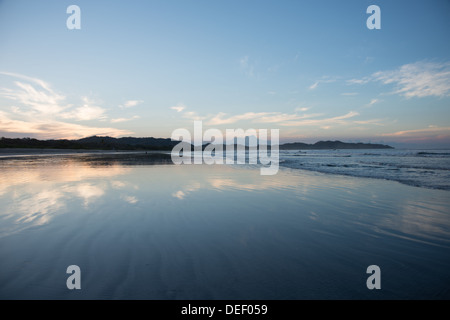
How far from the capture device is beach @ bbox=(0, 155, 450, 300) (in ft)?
9.43

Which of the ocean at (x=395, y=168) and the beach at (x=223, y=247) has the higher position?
the ocean at (x=395, y=168)

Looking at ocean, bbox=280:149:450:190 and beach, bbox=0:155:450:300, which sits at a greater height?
ocean, bbox=280:149:450:190

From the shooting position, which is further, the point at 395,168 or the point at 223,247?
the point at 395,168

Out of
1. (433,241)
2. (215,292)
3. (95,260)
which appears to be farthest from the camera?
(433,241)

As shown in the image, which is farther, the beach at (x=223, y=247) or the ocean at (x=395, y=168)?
the ocean at (x=395, y=168)

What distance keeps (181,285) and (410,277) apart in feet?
10.2

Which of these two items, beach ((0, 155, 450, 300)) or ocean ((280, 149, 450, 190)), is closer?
beach ((0, 155, 450, 300))

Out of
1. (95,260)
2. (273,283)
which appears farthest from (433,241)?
(95,260)

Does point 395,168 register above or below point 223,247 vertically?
above

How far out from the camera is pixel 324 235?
15.5ft

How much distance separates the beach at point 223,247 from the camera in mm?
2873

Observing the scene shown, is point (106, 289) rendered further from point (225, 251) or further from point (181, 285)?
point (225, 251)

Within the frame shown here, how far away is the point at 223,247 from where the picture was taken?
161 inches
